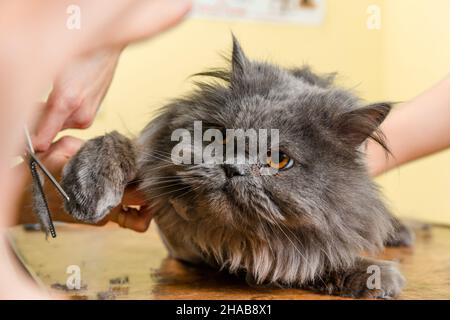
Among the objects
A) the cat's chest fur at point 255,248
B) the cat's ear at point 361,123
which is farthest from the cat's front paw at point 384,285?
the cat's ear at point 361,123

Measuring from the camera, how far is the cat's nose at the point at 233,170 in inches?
46.3

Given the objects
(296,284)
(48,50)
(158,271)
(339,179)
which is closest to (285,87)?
(339,179)

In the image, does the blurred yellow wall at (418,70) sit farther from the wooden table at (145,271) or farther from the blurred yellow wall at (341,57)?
the wooden table at (145,271)

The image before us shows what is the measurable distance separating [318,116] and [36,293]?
29.8 inches

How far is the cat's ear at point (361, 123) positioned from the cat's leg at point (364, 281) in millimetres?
326

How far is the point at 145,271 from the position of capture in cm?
158

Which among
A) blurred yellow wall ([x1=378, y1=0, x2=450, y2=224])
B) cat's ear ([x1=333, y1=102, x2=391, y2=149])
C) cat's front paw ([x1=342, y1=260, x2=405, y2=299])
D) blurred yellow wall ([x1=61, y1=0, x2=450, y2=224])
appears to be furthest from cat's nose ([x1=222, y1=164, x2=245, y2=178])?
blurred yellow wall ([x1=61, y1=0, x2=450, y2=224])

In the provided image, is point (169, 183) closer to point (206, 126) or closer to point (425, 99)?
point (206, 126)

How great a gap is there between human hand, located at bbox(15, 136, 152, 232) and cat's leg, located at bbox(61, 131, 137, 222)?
0.29 feet

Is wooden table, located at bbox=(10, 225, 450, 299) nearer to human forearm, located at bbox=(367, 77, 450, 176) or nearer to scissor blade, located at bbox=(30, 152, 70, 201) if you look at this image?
scissor blade, located at bbox=(30, 152, 70, 201)

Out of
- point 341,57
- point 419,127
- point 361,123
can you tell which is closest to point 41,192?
point 361,123

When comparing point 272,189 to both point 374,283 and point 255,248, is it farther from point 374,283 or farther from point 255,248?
point 374,283

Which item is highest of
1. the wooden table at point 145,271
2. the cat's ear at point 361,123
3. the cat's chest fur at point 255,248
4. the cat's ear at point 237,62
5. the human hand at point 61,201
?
the cat's ear at point 237,62

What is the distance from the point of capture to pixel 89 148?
4.49ft
